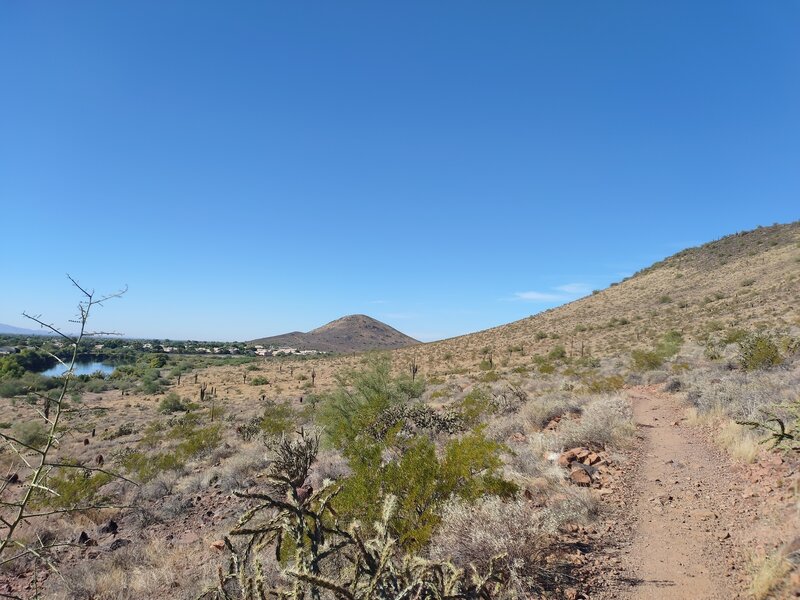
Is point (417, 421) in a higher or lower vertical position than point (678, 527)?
higher

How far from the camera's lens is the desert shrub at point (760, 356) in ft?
46.8

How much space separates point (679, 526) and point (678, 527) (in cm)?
3

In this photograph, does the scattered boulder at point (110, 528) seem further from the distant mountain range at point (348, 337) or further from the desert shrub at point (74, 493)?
the distant mountain range at point (348, 337)

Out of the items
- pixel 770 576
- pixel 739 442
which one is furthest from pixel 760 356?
pixel 770 576

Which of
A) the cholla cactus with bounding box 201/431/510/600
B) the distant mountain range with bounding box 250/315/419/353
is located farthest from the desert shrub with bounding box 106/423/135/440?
the distant mountain range with bounding box 250/315/419/353

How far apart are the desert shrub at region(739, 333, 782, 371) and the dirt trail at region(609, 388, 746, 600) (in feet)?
23.7

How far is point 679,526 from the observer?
19.1 ft

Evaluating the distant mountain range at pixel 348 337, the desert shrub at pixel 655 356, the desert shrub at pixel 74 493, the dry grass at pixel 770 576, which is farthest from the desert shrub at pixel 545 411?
the distant mountain range at pixel 348 337

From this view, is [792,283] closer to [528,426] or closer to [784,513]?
[528,426]

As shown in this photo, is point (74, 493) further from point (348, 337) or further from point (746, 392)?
point (348, 337)

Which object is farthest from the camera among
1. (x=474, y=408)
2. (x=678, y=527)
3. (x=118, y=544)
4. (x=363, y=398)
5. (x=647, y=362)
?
(x=647, y=362)

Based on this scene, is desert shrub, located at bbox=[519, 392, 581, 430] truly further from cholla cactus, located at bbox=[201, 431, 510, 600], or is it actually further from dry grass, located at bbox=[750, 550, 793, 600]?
cholla cactus, located at bbox=[201, 431, 510, 600]

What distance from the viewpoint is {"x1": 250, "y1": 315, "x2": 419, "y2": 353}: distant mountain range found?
127562 millimetres

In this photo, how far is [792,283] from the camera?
35125 millimetres
